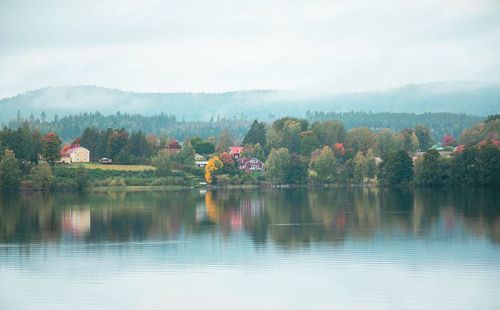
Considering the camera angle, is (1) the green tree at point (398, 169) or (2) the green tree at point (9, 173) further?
(1) the green tree at point (398, 169)

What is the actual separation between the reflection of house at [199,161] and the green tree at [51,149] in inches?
780

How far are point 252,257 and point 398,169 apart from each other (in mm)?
57434

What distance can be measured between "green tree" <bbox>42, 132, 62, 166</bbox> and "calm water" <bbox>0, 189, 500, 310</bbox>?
102 ft

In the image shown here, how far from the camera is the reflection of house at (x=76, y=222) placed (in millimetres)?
48969

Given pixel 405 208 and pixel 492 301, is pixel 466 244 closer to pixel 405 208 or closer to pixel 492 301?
pixel 492 301

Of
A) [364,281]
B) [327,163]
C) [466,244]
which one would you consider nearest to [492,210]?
[466,244]

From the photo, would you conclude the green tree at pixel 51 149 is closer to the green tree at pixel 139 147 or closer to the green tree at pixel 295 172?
the green tree at pixel 139 147

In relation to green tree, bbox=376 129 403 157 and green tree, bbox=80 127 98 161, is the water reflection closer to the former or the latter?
green tree, bbox=80 127 98 161

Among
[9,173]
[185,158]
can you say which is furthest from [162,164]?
[9,173]

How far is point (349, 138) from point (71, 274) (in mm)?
88050

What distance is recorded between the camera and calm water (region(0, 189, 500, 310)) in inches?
1137

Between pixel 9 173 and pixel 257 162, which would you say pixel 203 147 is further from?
pixel 9 173

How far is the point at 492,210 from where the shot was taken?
57.9 m

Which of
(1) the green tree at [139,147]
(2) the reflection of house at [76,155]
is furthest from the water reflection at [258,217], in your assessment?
(1) the green tree at [139,147]
